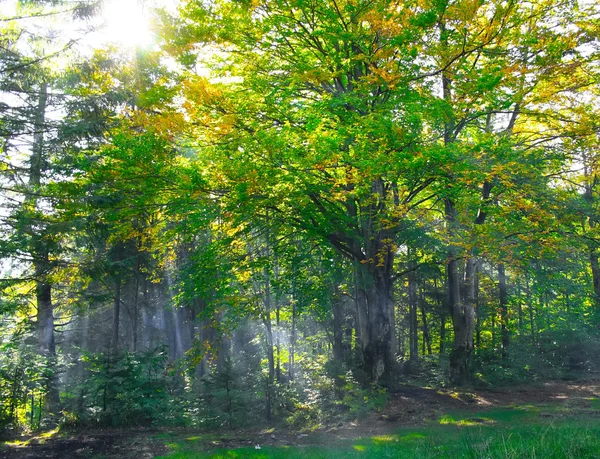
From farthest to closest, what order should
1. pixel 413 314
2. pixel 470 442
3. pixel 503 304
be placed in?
pixel 413 314, pixel 503 304, pixel 470 442

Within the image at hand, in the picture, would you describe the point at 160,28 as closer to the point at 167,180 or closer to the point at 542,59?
the point at 167,180

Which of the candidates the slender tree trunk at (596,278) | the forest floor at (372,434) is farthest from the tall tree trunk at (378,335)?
the slender tree trunk at (596,278)

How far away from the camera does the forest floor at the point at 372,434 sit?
8250mm

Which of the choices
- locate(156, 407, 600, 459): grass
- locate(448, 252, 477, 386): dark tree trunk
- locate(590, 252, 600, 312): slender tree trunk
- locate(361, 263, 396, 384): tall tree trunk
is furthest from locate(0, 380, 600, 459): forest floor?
locate(590, 252, 600, 312): slender tree trunk

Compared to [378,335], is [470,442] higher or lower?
lower

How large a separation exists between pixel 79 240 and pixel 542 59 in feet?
40.0

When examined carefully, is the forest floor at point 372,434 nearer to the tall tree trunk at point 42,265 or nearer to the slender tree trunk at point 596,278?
the tall tree trunk at point 42,265

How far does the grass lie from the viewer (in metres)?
5.73

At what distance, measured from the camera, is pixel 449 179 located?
400 inches

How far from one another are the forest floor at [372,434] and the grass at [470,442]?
0.9 inches

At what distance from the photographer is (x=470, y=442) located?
672 centimetres

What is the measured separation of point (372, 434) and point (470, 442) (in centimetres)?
359

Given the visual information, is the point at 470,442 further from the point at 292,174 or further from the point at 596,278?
the point at 596,278

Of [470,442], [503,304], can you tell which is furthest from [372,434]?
[503,304]
